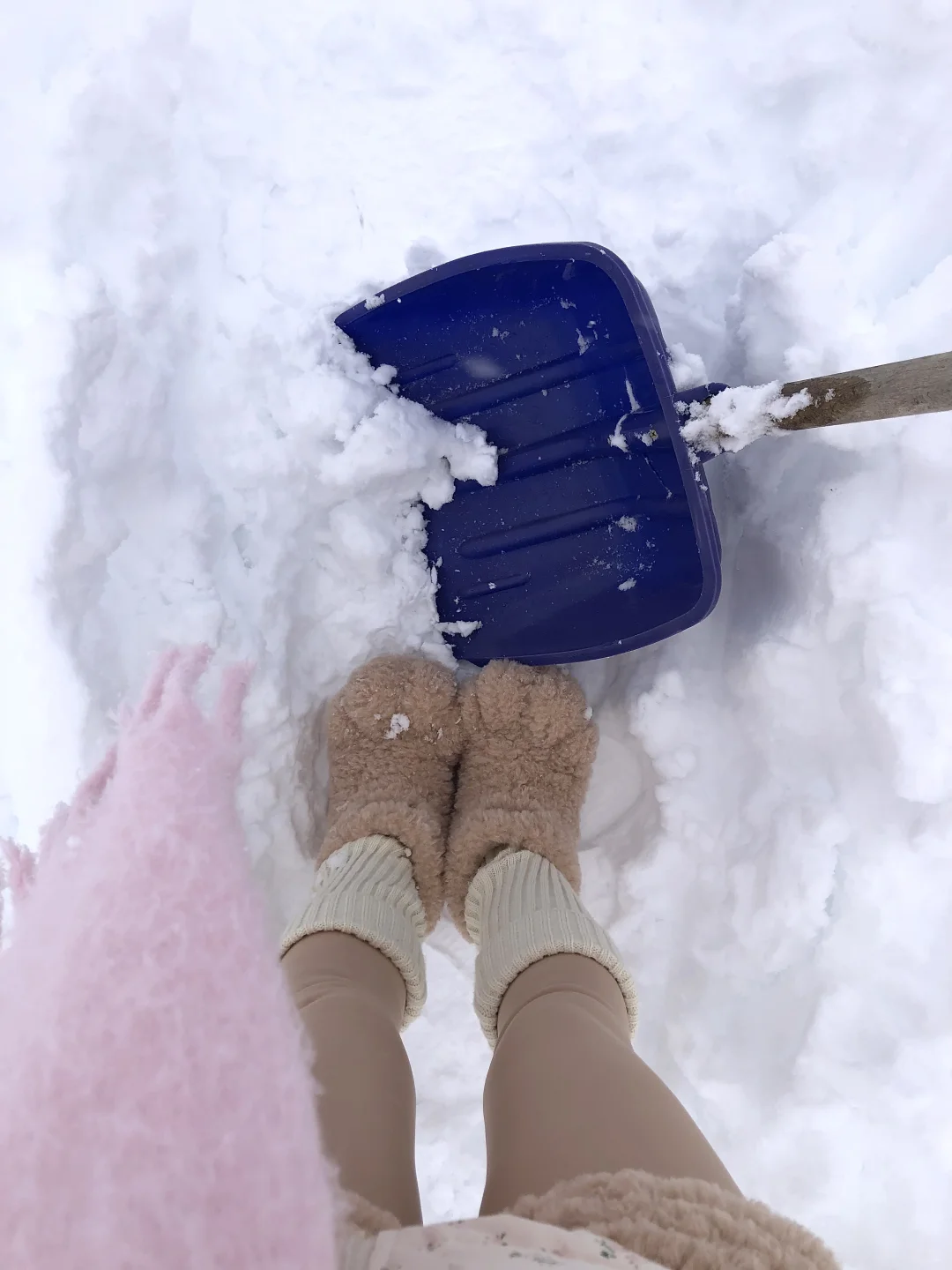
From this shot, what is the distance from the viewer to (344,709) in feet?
3.07

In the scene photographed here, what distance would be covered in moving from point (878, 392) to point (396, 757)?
23.8 inches

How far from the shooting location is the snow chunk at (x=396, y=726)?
938mm

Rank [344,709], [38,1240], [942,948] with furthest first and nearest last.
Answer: [344,709], [942,948], [38,1240]

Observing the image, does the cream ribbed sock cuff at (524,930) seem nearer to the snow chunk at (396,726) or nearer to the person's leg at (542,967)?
the person's leg at (542,967)

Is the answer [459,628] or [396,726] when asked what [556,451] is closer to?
[459,628]

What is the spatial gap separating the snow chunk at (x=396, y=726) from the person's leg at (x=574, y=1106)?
33 cm

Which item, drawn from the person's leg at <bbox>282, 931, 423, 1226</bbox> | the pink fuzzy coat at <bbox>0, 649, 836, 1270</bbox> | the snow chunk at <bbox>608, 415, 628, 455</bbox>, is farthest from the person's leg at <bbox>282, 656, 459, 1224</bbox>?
the snow chunk at <bbox>608, 415, 628, 455</bbox>

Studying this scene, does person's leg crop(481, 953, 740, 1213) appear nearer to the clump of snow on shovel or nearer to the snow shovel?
the snow shovel

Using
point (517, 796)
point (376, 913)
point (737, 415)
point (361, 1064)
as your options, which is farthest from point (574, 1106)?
point (737, 415)

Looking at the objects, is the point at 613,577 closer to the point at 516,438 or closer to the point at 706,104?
the point at 516,438

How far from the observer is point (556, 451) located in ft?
2.79

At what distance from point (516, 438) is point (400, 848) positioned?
443mm

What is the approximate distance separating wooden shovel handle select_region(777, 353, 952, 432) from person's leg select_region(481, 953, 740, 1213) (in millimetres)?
487

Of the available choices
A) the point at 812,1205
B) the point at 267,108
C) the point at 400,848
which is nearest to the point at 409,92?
the point at 267,108
